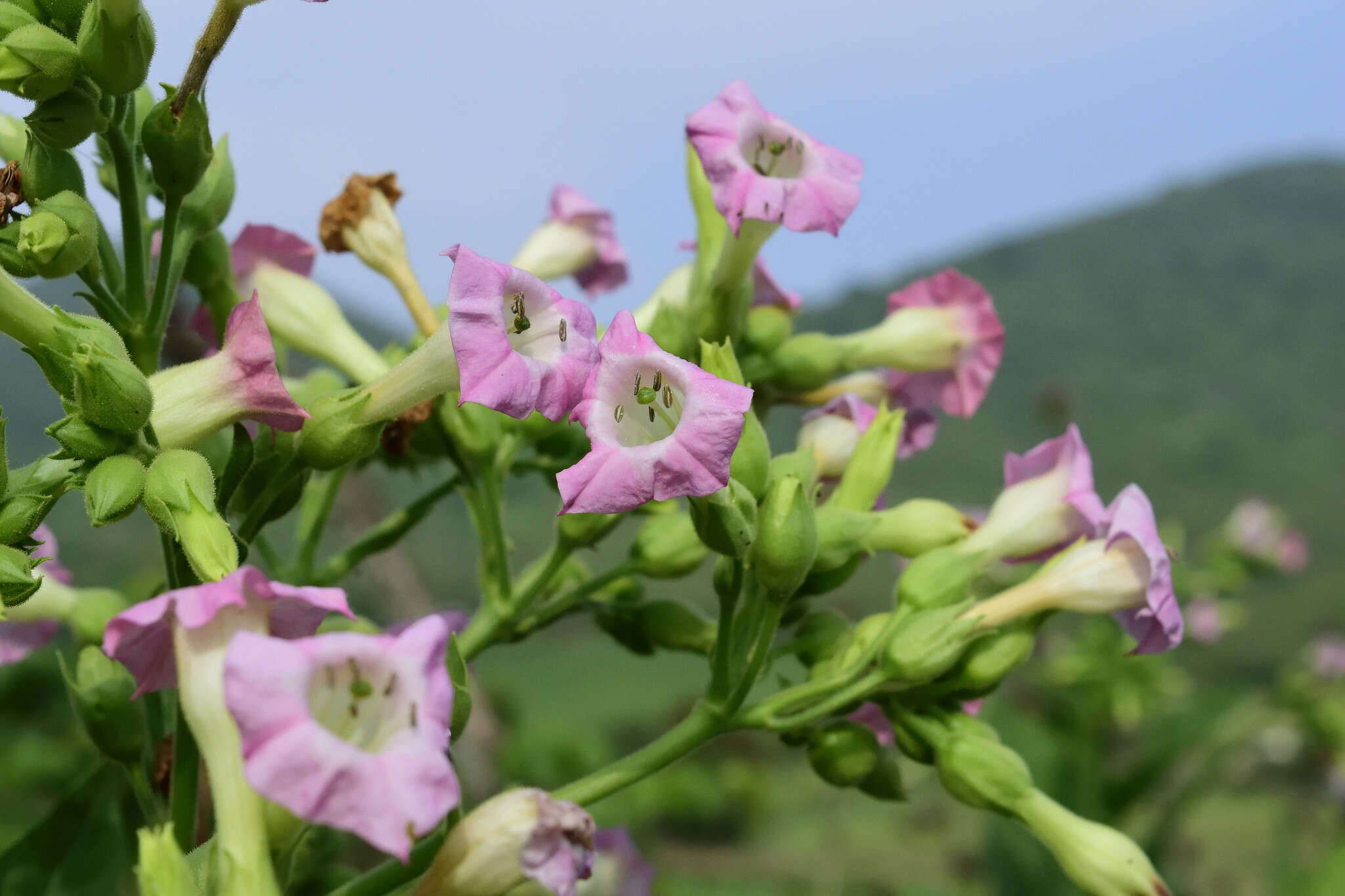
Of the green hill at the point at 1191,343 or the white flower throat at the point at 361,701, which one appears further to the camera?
the green hill at the point at 1191,343

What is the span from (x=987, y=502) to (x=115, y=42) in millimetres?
29334

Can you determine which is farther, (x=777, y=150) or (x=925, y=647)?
(x=777, y=150)

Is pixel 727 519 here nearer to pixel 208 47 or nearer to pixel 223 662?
pixel 223 662

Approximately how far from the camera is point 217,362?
104 centimetres

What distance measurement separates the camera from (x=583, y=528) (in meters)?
1.47

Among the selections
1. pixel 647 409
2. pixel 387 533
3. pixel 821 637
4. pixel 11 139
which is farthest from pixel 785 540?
pixel 11 139

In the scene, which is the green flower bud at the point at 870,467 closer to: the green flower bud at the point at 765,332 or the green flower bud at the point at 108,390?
the green flower bud at the point at 765,332

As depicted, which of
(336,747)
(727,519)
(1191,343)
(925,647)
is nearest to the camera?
(336,747)

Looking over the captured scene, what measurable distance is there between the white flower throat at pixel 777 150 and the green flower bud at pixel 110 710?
35.9 inches

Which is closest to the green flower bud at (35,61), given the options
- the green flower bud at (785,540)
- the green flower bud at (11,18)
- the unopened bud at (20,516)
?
the green flower bud at (11,18)

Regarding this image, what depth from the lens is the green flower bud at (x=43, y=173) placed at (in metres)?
1.11

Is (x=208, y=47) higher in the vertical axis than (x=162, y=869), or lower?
higher

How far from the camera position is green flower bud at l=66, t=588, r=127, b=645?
4.87 ft

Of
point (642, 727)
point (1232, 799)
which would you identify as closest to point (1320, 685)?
point (1232, 799)
